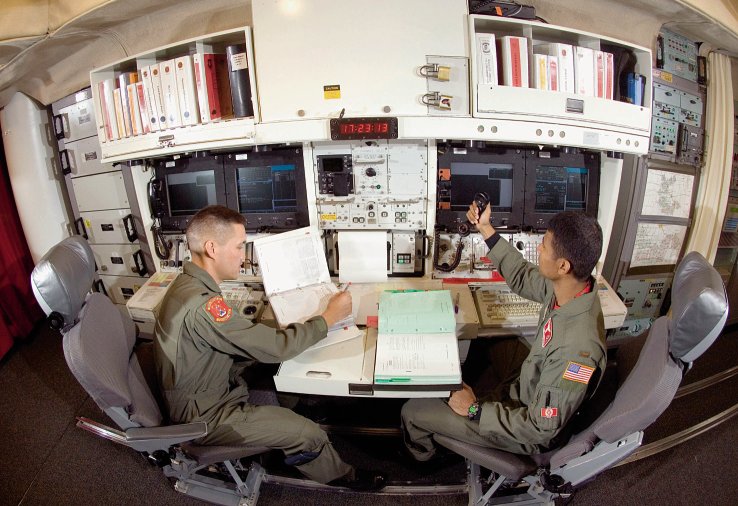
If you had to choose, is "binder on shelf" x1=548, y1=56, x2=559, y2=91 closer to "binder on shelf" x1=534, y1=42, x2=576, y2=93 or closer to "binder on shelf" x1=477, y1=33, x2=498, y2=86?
"binder on shelf" x1=534, y1=42, x2=576, y2=93

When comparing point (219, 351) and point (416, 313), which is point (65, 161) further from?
point (416, 313)

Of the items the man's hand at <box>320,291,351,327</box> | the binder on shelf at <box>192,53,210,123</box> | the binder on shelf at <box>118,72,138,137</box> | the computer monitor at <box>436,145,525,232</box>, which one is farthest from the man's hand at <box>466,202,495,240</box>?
the binder on shelf at <box>118,72,138,137</box>

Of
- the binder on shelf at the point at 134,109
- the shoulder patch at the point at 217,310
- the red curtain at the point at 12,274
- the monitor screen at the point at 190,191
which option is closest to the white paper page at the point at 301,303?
the shoulder patch at the point at 217,310

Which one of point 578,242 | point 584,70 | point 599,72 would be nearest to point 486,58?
point 584,70

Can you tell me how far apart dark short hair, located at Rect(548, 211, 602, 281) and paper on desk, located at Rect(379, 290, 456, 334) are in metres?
0.57

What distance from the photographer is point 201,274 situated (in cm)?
161

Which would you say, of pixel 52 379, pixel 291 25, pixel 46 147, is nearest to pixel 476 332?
pixel 291 25

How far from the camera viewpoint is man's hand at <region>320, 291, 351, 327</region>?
1760 millimetres

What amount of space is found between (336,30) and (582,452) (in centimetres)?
213

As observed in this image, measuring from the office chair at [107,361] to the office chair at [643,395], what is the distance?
1.07m

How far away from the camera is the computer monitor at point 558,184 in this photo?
233cm

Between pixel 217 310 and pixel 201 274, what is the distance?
9.2 inches

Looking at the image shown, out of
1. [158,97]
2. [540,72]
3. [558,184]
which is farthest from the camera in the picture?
[558,184]

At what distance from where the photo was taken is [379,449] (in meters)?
2.12
